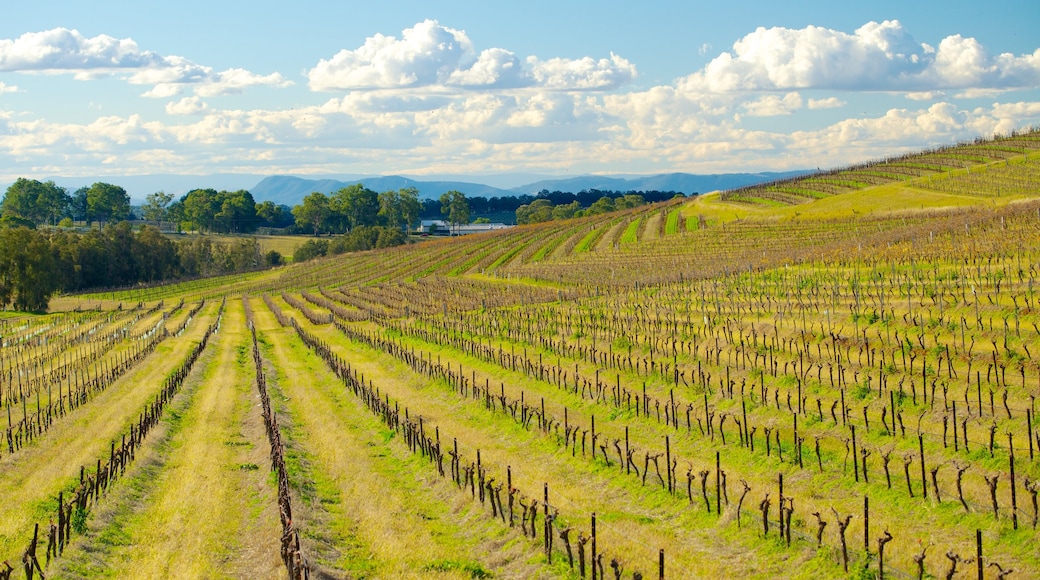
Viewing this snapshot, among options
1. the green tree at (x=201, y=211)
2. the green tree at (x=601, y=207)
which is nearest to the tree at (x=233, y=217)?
the green tree at (x=201, y=211)

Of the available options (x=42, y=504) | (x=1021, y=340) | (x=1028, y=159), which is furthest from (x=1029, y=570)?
(x=1028, y=159)

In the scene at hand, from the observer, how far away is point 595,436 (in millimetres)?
22625

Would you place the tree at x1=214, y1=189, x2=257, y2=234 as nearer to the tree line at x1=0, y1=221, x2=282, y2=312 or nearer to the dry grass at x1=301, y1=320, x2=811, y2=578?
the tree line at x1=0, y1=221, x2=282, y2=312

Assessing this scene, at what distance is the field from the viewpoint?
54.3ft

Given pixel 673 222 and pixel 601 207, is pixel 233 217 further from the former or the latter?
pixel 673 222

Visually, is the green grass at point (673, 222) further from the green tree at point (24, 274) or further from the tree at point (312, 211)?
the tree at point (312, 211)

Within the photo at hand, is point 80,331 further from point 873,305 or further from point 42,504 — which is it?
point 873,305

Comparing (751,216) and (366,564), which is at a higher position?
(751,216)

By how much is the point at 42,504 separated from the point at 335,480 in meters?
6.80

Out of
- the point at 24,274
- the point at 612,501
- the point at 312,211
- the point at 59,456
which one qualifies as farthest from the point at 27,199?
the point at 612,501

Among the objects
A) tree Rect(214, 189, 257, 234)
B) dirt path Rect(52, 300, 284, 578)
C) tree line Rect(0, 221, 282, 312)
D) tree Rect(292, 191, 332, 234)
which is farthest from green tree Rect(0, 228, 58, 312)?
tree Rect(292, 191, 332, 234)

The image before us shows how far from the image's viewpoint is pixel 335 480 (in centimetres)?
2284

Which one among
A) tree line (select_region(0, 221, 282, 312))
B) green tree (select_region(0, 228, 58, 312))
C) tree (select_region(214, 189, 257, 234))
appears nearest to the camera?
green tree (select_region(0, 228, 58, 312))

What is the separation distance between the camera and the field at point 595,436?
652 inches
